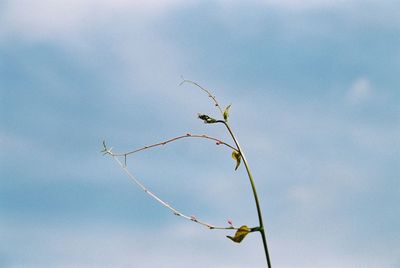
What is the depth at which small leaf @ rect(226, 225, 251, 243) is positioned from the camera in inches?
80.8

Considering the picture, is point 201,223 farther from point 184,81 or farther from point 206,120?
point 184,81

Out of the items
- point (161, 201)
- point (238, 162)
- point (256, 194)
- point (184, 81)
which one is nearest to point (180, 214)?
point (161, 201)

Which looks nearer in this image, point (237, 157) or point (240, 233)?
point (240, 233)

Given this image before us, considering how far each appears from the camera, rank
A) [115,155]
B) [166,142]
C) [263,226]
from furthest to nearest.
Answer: [115,155] < [166,142] < [263,226]

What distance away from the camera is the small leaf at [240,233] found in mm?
2051

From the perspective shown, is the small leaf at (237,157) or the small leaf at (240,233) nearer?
the small leaf at (240,233)

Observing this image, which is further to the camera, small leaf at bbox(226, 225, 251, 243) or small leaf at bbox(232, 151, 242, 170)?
small leaf at bbox(232, 151, 242, 170)

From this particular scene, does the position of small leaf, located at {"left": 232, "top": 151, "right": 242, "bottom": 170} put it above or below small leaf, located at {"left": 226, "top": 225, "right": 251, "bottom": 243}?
above

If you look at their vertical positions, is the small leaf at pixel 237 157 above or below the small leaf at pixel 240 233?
above

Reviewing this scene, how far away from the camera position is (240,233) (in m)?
2.09

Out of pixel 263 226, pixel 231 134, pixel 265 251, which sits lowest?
pixel 265 251

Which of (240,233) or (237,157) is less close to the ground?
(237,157)

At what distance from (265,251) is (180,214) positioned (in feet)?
2.24

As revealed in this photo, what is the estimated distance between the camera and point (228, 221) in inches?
88.9
